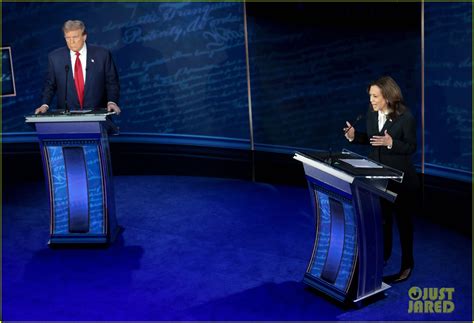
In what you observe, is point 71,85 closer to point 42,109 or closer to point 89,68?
point 89,68

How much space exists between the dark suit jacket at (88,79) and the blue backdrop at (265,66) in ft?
5.87

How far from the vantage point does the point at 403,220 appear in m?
3.80

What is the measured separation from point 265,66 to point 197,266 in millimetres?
2491

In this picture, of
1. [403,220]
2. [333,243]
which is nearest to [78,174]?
[333,243]

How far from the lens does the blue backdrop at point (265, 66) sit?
4711 mm

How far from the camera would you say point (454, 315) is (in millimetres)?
3502

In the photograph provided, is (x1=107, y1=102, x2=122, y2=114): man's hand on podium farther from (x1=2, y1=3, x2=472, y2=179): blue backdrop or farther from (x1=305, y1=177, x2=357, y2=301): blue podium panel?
(x1=2, y1=3, x2=472, y2=179): blue backdrop

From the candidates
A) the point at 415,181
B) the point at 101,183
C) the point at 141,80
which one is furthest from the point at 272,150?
the point at 415,181

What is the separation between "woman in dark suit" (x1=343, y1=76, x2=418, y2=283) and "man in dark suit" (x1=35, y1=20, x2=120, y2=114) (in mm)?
2011

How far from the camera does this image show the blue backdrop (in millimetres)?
4711

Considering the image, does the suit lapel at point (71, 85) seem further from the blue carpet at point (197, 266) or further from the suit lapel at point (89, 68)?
the blue carpet at point (197, 266)

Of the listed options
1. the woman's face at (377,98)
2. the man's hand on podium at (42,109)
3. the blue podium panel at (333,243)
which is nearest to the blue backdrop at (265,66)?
the woman's face at (377,98)

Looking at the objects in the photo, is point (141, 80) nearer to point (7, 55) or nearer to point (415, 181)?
point (7, 55)

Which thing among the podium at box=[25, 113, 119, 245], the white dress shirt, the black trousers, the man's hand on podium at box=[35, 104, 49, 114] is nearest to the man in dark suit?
the man's hand on podium at box=[35, 104, 49, 114]
